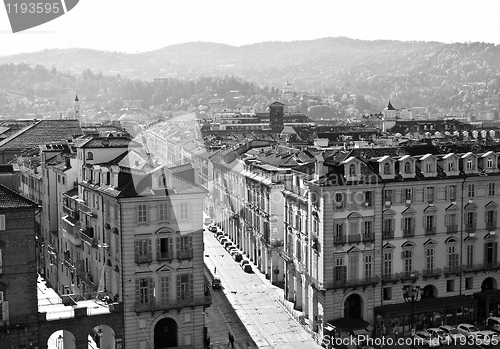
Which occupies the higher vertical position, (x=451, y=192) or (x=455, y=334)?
(x=451, y=192)

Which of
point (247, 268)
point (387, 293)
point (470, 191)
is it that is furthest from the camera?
point (247, 268)

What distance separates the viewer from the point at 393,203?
2226 inches

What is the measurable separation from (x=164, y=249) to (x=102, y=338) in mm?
8320

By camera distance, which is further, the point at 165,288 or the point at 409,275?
the point at 409,275

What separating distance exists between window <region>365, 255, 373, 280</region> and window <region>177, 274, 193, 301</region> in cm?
1387

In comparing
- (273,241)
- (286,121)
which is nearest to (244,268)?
(273,241)

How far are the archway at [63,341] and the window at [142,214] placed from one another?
28.3 ft

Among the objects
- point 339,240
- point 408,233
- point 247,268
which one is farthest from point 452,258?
point 247,268

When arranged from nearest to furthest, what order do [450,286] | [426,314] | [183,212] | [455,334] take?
[183,212] < [455,334] < [426,314] < [450,286]

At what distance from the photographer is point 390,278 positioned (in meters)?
56.8

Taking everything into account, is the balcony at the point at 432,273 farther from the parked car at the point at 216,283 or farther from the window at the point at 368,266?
the parked car at the point at 216,283

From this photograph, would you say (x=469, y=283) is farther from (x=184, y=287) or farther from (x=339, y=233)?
(x=184, y=287)

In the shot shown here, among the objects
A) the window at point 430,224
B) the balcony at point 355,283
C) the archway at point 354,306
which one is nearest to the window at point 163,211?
the balcony at point 355,283

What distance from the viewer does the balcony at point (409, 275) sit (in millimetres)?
57188
